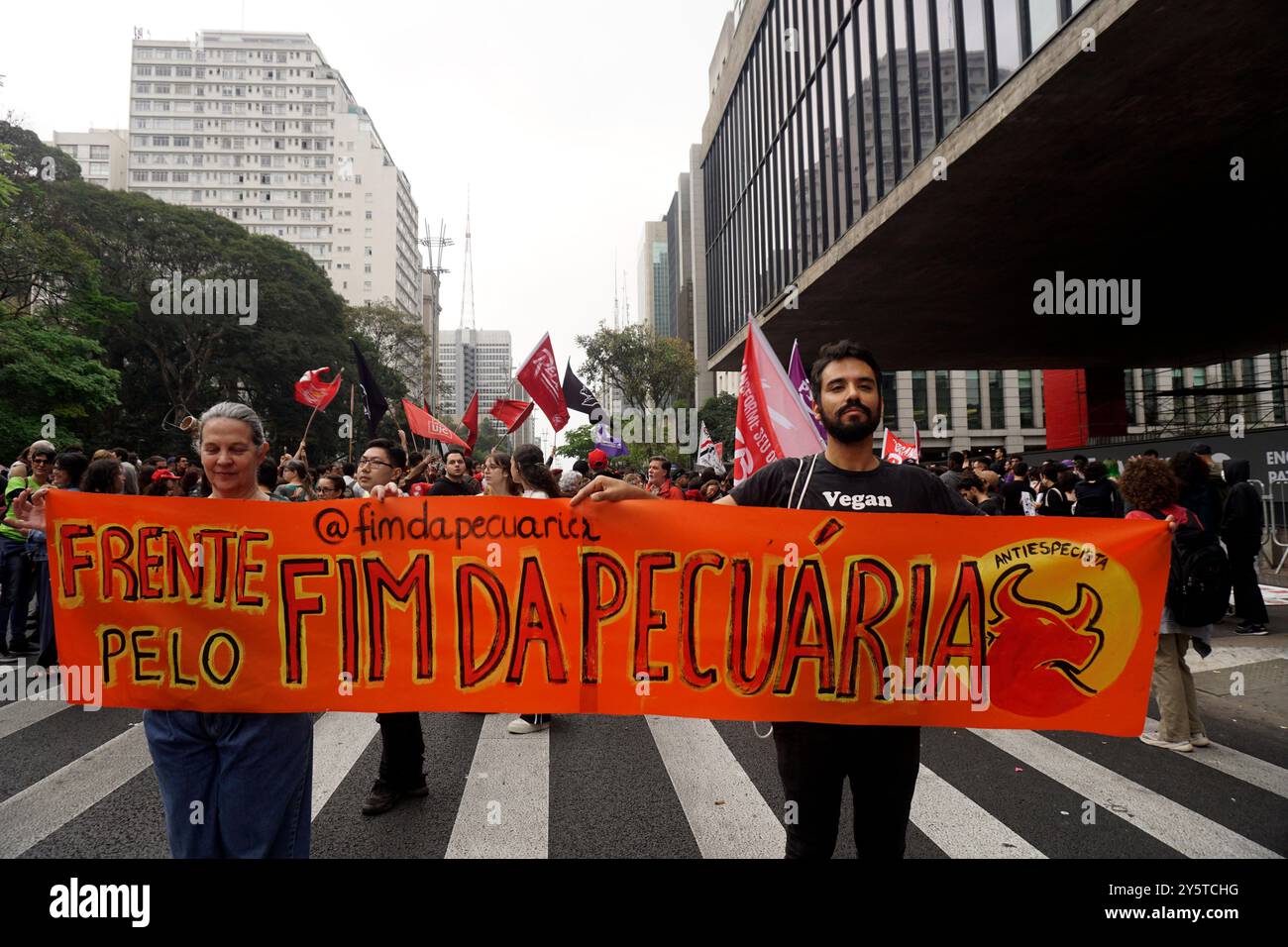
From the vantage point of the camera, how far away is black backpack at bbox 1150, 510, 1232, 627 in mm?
4488

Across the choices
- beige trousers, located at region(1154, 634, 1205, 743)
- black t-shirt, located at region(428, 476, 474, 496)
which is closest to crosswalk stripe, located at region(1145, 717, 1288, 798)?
beige trousers, located at region(1154, 634, 1205, 743)

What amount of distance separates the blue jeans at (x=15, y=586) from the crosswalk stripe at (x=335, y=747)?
4.33 meters

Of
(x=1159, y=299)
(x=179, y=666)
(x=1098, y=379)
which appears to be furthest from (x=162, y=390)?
(x=1098, y=379)

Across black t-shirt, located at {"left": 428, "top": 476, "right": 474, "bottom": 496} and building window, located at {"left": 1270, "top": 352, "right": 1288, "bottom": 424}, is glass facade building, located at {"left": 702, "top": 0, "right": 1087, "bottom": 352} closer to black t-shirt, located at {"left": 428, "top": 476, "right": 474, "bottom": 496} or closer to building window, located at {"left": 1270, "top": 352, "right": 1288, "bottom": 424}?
black t-shirt, located at {"left": 428, "top": 476, "right": 474, "bottom": 496}

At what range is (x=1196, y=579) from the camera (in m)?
4.56

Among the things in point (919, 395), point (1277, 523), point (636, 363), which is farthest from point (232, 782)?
point (919, 395)

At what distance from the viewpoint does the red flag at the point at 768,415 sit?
4.69 m

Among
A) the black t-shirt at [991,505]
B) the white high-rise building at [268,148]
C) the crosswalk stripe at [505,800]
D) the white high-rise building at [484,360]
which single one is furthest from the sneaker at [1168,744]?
→ the white high-rise building at [484,360]

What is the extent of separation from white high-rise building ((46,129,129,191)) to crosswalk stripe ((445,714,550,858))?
4669 inches

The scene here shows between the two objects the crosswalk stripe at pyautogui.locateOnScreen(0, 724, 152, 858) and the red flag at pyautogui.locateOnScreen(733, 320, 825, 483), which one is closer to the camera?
the crosswalk stripe at pyautogui.locateOnScreen(0, 724, 152, 858)

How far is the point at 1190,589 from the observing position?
4543 mm

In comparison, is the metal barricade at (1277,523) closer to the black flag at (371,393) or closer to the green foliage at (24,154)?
the black flag at (371,393)

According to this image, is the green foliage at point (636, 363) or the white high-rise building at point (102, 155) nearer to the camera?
the green foliage at point (636, 363)
